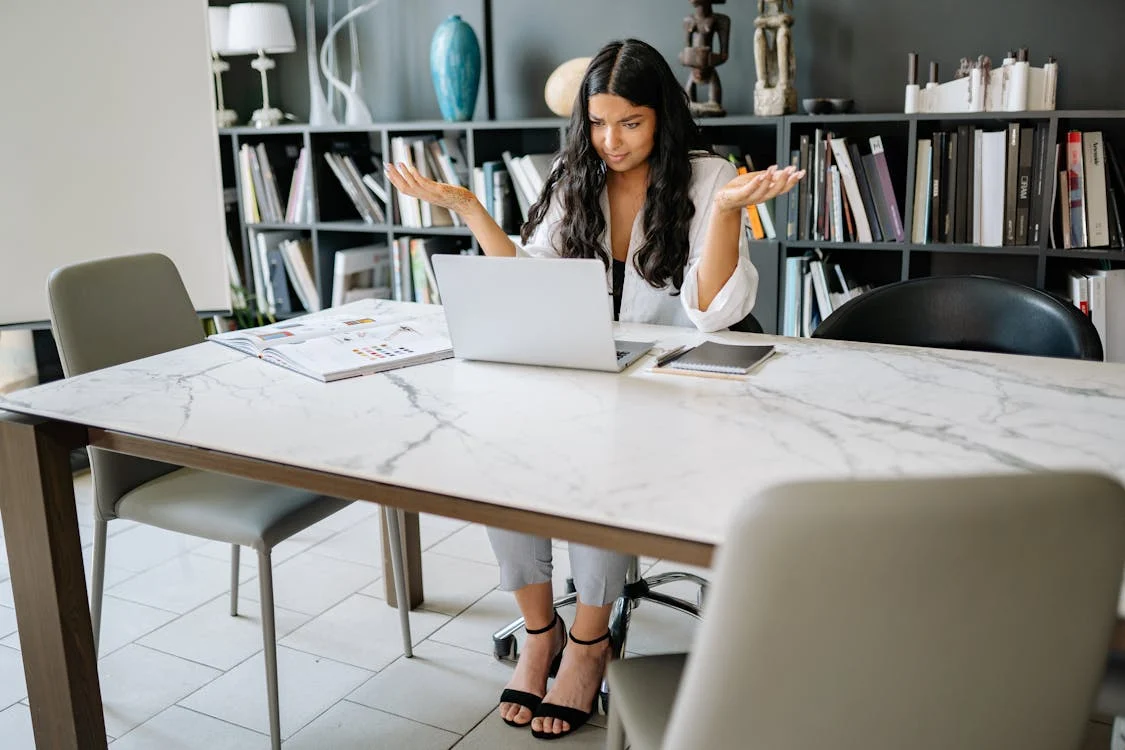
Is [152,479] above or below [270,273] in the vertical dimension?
below

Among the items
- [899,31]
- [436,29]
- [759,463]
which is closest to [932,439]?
[759,463]

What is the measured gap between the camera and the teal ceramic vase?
137 inches

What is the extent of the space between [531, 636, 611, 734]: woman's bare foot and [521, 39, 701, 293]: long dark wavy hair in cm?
79

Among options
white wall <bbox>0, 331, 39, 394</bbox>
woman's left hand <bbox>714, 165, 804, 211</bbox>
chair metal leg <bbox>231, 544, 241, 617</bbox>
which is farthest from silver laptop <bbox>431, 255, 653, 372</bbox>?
white wall <bbox>0, 331, 39, 394</bbox>

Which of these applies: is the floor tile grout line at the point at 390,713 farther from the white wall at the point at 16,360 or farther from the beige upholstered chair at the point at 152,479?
the white wall at the point at 16,360

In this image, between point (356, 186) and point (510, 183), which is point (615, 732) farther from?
point (356, 186)

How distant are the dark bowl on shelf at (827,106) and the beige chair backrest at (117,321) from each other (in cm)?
186

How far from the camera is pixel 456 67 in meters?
3.49

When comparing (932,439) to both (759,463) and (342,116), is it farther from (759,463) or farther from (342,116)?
(342,116)

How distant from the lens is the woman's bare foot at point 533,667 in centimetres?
191

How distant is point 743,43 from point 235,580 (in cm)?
226

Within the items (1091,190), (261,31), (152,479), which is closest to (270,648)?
(152,479)

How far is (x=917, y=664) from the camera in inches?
29.9

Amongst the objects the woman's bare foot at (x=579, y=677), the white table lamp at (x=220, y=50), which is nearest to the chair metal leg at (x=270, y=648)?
the woman's bare foot at (x=579, y=677)
